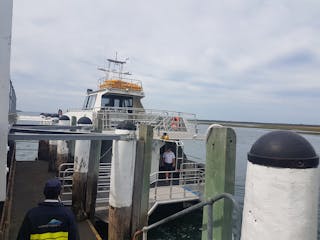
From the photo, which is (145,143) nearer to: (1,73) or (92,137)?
(92,137)

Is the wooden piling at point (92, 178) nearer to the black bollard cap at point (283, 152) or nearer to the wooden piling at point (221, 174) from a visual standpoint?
the wooden piling at point (221, 174)

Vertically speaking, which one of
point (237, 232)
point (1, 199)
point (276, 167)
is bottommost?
point (1, 199)

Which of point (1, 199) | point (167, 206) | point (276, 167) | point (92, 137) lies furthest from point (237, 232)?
point (167, 206)

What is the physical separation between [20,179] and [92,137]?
761cm

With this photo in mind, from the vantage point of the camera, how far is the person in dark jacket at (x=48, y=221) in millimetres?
3225

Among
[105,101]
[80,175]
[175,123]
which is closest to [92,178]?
[80,175]

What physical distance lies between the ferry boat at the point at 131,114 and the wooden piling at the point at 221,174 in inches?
305

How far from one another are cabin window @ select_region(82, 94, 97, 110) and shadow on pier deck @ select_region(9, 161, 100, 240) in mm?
4310

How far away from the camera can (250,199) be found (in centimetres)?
199

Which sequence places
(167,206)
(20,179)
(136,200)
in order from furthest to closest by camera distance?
(20,179) → (167,206) → (136,200)

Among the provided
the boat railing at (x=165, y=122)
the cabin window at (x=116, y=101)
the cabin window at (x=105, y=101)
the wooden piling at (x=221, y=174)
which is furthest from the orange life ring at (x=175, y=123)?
the wooden piling at (x=221, y=174)

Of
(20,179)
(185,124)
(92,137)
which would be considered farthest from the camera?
(185,124)

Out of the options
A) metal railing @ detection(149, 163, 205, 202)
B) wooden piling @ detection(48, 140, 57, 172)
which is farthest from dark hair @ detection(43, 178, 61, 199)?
wooden piling @ detection(48, 140, 57, 172)

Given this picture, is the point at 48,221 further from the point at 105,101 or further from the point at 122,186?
the point at 105,101
